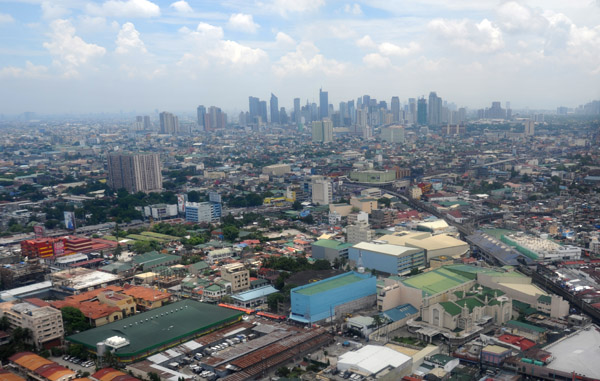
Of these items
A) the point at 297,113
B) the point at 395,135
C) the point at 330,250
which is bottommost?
the point at 330,250

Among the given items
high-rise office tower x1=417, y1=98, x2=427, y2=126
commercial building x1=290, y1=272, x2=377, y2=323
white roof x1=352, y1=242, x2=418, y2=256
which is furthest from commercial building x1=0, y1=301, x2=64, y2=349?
high-rise office tower x1=417, y1=98, x2=427, y2=126

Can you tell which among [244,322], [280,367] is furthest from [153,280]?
[280,367]

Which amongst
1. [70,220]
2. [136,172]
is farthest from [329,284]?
[136,172]

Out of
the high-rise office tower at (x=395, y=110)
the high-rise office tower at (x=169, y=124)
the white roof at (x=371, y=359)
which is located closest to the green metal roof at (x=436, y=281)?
the white roof at (x=371, y=359)

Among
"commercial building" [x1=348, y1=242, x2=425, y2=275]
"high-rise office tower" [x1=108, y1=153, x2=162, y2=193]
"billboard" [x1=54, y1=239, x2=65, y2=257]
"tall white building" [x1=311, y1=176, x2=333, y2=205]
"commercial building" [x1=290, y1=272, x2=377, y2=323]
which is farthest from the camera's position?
"high-rise office tower" [x1=108, y1=153, x2=162, y2=193]

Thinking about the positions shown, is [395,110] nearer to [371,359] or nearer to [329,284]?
[329,284]

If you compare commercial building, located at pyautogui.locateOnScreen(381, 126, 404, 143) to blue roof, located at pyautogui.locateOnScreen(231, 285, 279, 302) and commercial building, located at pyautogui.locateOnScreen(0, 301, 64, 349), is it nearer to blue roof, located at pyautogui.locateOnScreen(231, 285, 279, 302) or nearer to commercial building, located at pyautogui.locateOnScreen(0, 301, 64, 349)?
blue roof, located at pyautogui.locateOnScreen(231, 285, 279, 302)
